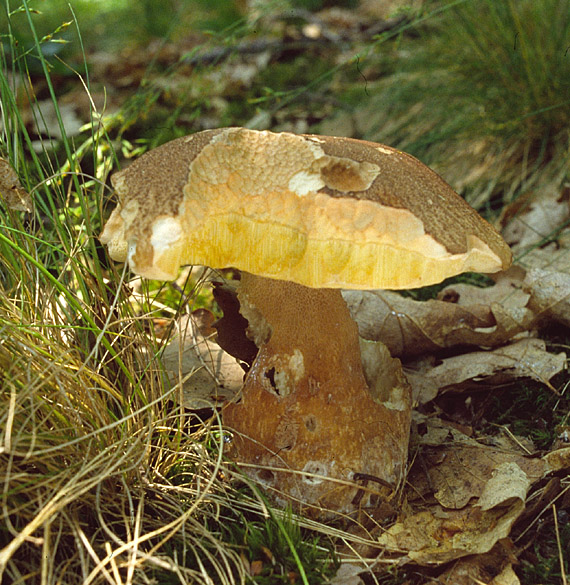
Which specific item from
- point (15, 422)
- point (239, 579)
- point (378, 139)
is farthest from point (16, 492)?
point (378, 139)

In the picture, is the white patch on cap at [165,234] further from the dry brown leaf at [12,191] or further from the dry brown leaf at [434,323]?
the dry brown leaf at [434,323]

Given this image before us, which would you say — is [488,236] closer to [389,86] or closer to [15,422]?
[15,422]

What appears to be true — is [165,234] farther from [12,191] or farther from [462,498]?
[462,498]

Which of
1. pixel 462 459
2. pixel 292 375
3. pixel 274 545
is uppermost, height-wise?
pixel 292 375

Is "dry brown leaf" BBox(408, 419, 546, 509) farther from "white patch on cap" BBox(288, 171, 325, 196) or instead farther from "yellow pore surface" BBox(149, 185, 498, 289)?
"white patch on cap" BBox(288, 171, 325, 196)

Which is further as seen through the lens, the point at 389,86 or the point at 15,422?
the point at 389,86

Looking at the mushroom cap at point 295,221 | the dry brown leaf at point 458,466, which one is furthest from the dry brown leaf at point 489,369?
the mushroom cap at point 295,221

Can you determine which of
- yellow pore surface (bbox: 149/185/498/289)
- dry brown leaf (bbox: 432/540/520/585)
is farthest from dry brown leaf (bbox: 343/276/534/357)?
yellow pore surface (bbox: 149/185/498/289)
